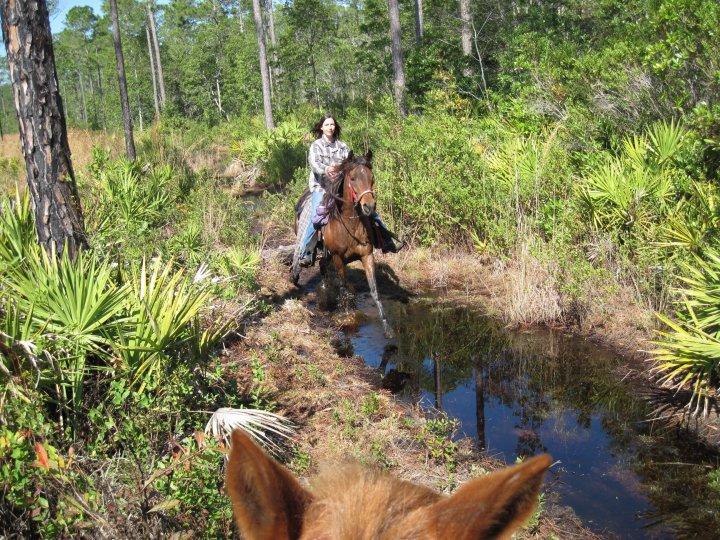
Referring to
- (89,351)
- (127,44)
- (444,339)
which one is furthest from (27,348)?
(127,44)

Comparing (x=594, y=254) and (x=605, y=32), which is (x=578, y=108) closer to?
(x=594, y=254)

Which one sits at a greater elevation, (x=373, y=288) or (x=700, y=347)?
(x=373, y=288)

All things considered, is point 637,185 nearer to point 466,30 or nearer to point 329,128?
point 329,128

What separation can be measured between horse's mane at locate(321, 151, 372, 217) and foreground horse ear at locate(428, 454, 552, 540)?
7.76 metres

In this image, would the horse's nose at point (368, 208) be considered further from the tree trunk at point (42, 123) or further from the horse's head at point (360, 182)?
the tree trunk at point (42, 123)

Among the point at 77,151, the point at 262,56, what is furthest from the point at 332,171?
the point at 262,56

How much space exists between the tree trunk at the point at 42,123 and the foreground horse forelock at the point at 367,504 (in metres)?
4.73

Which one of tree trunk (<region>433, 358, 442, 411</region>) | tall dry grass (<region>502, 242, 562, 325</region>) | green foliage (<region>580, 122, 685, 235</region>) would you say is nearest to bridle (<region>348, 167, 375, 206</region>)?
tree trunk (<region>433, 358, 442, 411</region>)

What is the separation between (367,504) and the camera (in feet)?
4.41

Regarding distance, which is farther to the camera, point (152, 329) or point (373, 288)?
point (373, 288)

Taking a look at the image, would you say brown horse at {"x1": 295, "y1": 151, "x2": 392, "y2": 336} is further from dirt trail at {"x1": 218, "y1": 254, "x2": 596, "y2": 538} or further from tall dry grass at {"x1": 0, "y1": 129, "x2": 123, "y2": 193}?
tall dry grass at {"x1": 0, "y1": 129, "x2": 123, "y2": 193}

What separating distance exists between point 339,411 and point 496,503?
5.53m

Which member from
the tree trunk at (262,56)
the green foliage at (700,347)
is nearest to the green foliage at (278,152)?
the tree trunk at (262,56)

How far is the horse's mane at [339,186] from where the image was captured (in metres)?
8.84
